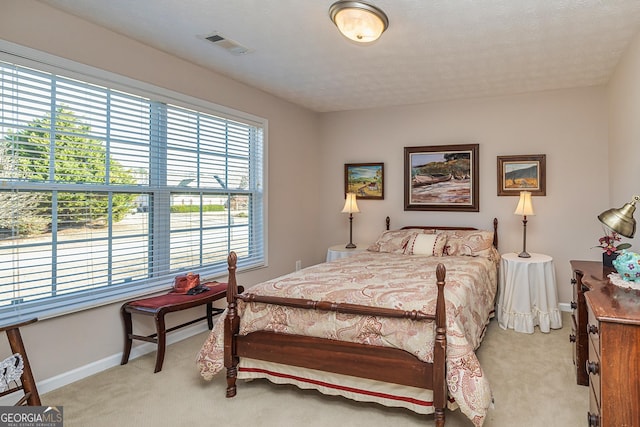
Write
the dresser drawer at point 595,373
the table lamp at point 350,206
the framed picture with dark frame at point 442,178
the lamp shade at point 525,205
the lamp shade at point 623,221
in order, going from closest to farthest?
the dresser drawer at point 595,373 < the lamp shade at point 623,221 < the lamp shade at point 525,205 < the framed picture with dark frame at point 442,178 < the table lamp at point 350,206

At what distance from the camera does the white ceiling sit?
97.0 inches

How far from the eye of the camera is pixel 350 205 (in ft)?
16.3

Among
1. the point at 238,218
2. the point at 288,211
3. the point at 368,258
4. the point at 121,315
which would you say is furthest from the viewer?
the point at 288,211

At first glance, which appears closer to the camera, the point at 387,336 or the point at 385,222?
the point at 387,336

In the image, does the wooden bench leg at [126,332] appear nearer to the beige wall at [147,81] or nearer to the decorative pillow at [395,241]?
the beige wall at [147,81]

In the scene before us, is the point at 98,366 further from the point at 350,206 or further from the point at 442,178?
the point at 442,178

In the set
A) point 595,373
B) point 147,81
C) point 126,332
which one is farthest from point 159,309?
point 595,373

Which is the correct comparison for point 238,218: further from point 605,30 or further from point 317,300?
point 605,30

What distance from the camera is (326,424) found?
2.14 m

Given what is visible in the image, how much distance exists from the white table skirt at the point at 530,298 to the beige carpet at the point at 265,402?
650mm

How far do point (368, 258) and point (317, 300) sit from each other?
1583mm

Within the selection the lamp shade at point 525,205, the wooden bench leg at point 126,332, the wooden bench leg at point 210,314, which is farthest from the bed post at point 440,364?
the lamp shade at point 525,205

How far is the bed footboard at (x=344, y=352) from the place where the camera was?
2.01m

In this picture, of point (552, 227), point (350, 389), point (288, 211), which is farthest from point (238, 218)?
point (552, 227)
